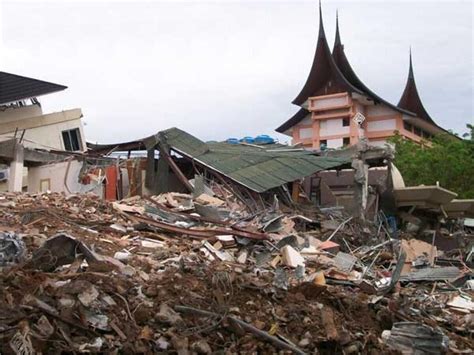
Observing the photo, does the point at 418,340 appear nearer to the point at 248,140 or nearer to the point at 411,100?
the point at 248,140

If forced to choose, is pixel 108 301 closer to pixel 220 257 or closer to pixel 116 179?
pixel 220 257

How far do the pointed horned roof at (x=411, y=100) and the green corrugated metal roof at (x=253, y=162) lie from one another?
81.3ft

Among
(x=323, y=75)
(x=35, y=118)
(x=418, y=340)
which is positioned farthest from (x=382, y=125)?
(x=418, y=340)

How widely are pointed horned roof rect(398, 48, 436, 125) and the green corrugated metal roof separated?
24.8m

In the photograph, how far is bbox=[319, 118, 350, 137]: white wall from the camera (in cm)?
3326

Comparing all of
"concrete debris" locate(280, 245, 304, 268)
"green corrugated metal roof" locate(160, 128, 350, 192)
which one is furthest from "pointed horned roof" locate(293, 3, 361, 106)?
"concrete debris" locate(280, 245, 304, 268)

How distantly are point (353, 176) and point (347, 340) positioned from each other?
8.79 meters

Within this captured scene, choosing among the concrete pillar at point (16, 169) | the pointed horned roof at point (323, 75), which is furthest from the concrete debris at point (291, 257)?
the pointed horned roof at point (323, 75)

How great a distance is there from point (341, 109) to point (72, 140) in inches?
587

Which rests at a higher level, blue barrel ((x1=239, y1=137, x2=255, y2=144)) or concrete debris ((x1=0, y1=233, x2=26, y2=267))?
blue barrel ((x1=239, y1=137, x2=255, y2=144))

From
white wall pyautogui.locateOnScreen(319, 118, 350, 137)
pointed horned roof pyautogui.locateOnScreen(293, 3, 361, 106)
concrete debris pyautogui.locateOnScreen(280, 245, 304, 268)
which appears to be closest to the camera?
concrete debris pyautogui.locateOnScreen(280, 245, 304, 268)

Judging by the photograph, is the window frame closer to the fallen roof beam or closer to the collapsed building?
the collapsed building

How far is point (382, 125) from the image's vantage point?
33375mm

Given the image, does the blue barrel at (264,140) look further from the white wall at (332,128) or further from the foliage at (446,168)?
the white wall at (332,128)
